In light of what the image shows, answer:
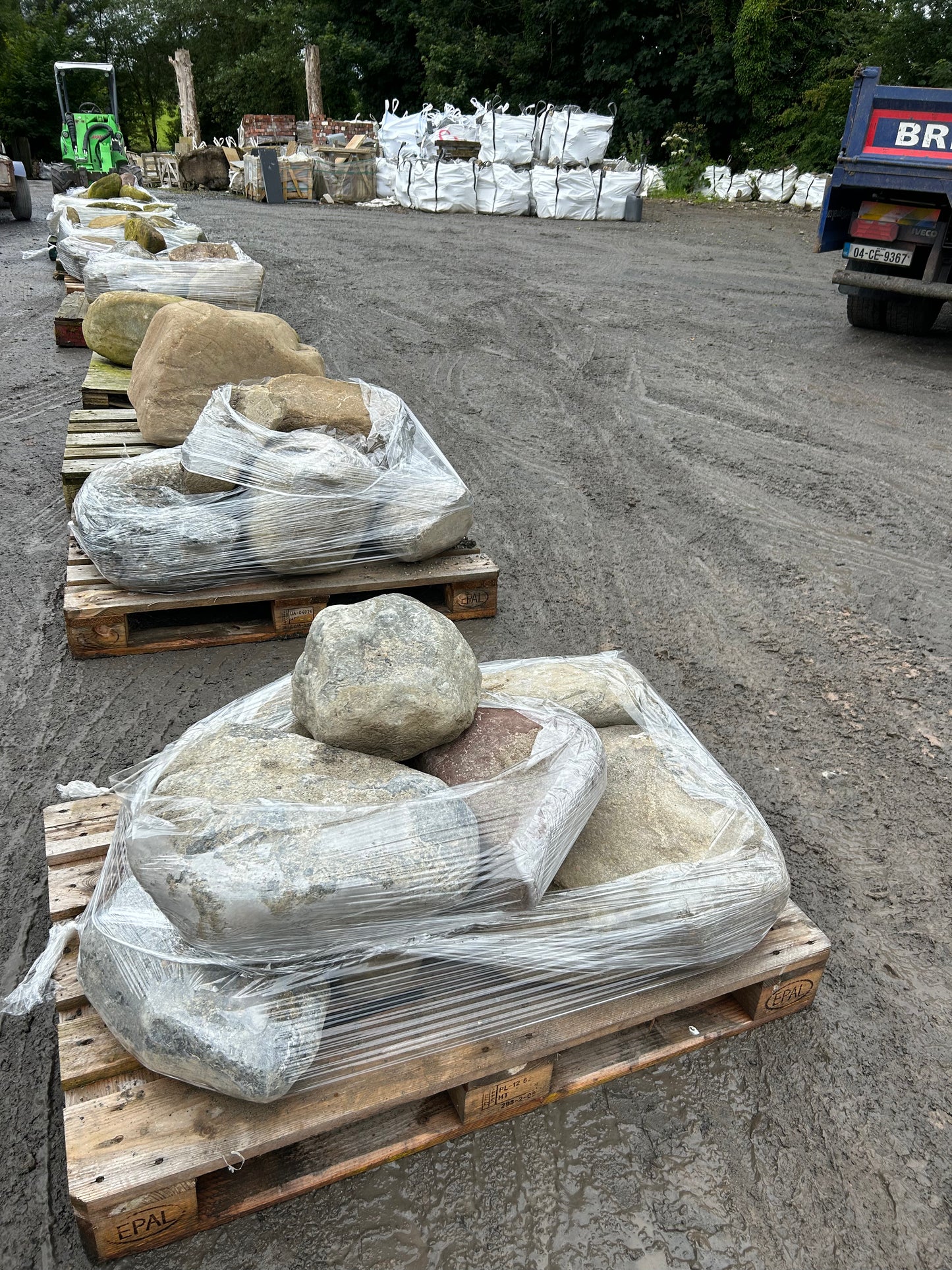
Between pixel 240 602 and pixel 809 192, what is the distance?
16453mm

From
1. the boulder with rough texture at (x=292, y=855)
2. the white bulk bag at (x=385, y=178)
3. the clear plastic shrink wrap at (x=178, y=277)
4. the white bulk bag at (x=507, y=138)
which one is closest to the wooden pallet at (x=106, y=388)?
the clear plastic shrink wrap at (x=178, y=277)

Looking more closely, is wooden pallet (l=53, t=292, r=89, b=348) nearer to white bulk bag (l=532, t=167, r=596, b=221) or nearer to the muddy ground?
the muddy ground

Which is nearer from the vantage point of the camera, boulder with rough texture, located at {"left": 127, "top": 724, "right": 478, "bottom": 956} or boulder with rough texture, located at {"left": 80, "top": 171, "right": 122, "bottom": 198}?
boulder with rough texture, located at {"left": 127, "top": 724, "right": 478, "bottom": 956}

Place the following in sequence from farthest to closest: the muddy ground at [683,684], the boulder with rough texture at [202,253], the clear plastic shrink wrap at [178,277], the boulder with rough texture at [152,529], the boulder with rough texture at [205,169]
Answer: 1. the boulder with rough texture at [205,169]
2. the boulder with rough texture at [202,253]
3. the clear plastic shrink wrap at [178,277]
4. the boulder with rough texture at [152,529]
5. the muddy ground at [683,684]

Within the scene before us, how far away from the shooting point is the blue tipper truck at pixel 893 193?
648 centimetres

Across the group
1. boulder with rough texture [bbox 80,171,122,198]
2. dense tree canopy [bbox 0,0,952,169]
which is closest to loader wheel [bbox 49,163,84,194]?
boulder with rough texture [bbox 80,171,122,198]

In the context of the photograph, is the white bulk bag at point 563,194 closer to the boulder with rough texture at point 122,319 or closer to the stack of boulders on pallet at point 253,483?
the boulder with rough texture at point 122,319

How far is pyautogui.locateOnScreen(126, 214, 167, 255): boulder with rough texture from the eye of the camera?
6.61m

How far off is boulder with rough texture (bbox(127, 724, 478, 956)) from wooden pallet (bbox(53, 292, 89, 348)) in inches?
252

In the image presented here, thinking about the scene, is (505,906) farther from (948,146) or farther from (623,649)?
(948,146)

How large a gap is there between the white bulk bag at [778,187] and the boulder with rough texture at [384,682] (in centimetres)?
1759

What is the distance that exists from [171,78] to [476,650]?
43384 millimetres

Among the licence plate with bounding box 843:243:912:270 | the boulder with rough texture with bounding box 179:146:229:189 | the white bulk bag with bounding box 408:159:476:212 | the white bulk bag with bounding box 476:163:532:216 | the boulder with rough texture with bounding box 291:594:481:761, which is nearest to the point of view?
the boulder with rough texture with bounding box 291:594:481:761

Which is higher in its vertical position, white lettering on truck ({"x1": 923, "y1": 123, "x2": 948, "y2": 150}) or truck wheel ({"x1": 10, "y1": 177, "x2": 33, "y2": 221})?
white lettering on truck ({"x1": 923, "y1": 123, "x2": 948, "y2": 150})
